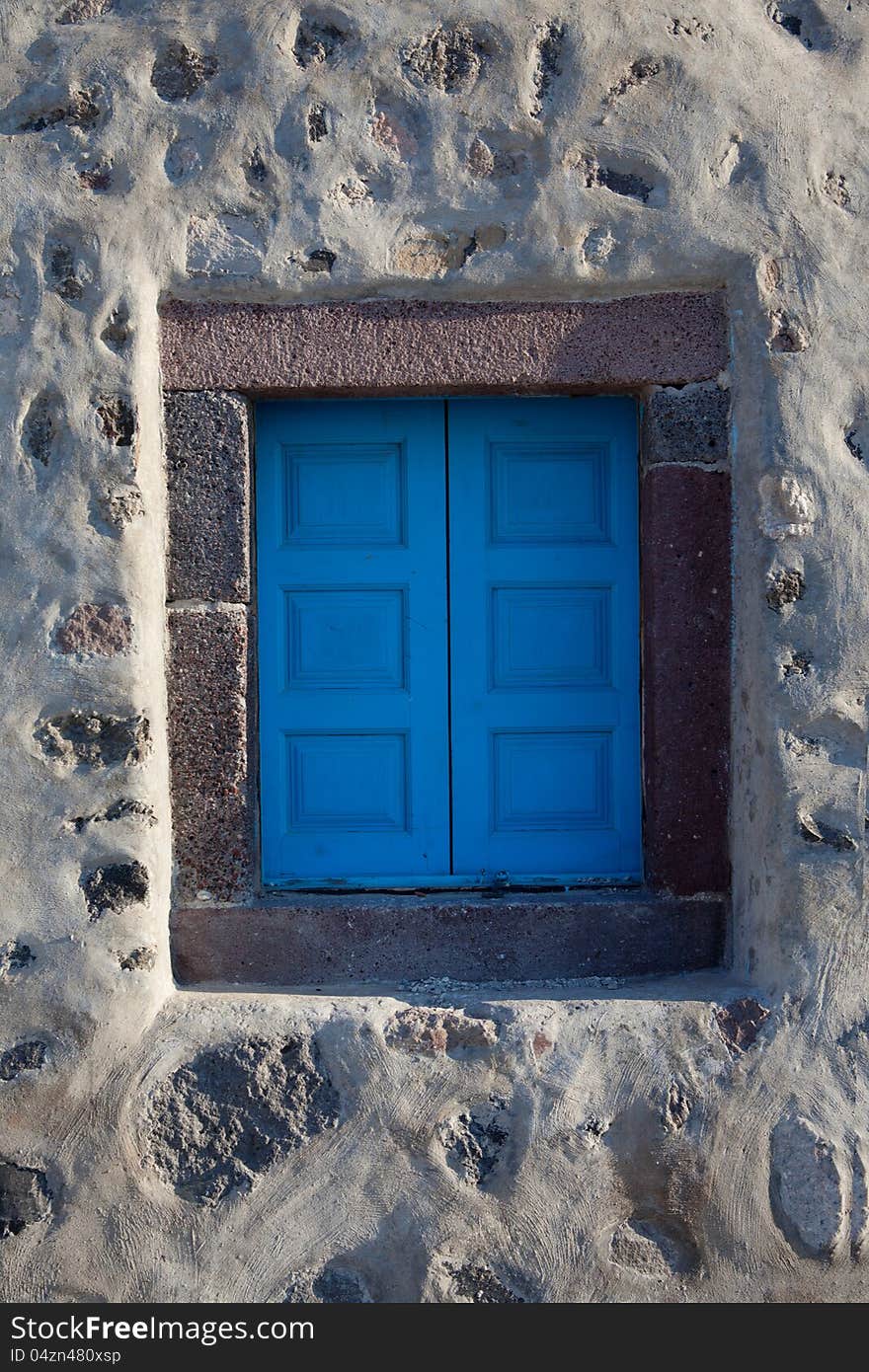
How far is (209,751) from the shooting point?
2746 millimetres

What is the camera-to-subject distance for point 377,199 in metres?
2.65

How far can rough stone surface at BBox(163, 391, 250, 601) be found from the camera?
107 inches

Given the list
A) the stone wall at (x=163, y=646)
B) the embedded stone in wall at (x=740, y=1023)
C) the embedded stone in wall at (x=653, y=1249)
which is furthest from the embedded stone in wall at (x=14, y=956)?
the embedded stone in wall at (x=740, y=1023)

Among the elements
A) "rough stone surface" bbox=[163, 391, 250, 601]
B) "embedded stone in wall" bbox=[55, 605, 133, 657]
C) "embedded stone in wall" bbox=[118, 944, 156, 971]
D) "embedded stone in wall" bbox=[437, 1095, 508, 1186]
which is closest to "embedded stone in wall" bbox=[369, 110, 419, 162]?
"rough stone surface" bbox=[163, 391, 250, 601]

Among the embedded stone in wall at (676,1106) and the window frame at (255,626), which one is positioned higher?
the window frame at (255,626)

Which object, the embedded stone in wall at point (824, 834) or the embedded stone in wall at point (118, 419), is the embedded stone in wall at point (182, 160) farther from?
the embedded stone in wall at point (824, 834)

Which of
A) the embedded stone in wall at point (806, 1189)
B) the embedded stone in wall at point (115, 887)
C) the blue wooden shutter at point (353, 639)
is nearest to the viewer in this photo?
the embedded stone in wall at point (806, 1189)

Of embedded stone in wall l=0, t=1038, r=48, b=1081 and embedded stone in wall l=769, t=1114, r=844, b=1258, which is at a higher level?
embedded stone in wall l=0, t=1038, r=48, b=1081

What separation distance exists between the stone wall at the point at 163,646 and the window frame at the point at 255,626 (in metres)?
0.07

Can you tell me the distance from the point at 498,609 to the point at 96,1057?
142 centimetres

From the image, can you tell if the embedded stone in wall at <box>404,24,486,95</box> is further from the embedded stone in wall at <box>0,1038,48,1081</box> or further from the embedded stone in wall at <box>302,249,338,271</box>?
the embedded stone in wall at <box>0,1038,48,1081</box>

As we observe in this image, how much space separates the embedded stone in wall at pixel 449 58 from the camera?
104 inches

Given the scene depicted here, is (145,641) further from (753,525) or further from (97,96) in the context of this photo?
(753,525)

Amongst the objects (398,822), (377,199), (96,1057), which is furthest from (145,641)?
(377,199)
